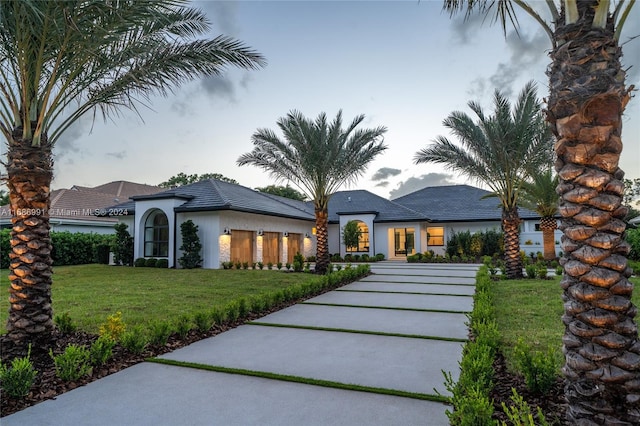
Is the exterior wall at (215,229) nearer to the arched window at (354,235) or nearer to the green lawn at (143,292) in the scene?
the green lawn at (143,292)

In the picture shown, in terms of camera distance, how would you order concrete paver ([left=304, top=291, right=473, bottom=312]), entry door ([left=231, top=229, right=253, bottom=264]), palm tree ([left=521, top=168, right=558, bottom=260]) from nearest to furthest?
concrete paver ([left=304, top=291, right=473, bottom=312])
palm tree ([left=521, top=168, right=558, bottom=260])
entry door ([left=231, top=229, right=253, bottom=264])

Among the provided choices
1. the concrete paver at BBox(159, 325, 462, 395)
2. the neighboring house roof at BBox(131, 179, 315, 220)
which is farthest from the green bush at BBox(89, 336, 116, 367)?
the neighboring house roof at BBox(131, 179, 315, 220)

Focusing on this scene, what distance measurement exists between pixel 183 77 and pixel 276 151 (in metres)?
8.82

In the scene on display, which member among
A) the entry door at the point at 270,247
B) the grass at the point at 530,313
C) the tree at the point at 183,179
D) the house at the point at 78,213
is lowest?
the grass at the point at 530,313

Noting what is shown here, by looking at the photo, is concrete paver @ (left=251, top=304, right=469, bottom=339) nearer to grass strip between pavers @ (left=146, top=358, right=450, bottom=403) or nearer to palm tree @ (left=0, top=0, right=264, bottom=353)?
grass strip between pavers @ (left=146, top=358, right=450, bottom=403)

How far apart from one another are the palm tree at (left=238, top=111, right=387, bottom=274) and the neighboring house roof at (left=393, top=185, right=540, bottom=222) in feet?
36.6

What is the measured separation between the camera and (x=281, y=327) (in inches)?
249

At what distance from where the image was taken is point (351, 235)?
2288 centimetres

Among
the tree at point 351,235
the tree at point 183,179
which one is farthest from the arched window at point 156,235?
the tree at point 183,179

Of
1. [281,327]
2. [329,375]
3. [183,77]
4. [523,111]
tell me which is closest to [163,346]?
[281,327]

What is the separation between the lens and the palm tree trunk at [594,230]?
94.6 inches

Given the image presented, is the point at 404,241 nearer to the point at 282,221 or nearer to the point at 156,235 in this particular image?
the point at 282,221

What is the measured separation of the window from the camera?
2591 centimetres

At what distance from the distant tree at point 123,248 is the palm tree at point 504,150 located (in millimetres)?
14326
